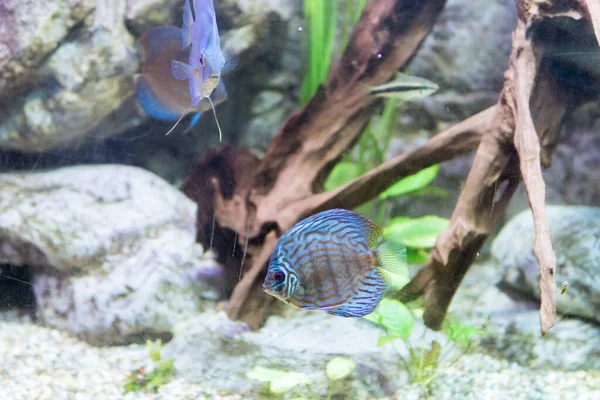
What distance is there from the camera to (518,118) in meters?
2.30

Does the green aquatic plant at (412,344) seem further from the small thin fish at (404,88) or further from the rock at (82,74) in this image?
the rock at (82,74)

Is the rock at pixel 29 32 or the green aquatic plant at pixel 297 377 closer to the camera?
the green aquatic plant at pixel 297 377

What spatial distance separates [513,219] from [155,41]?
9.99 ft

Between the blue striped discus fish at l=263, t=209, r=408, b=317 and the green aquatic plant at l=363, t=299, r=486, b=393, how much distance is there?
73 centimetres

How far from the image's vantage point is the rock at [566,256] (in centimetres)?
282

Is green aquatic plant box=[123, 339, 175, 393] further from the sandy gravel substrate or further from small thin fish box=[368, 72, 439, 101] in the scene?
small thin fish box=[368, 72, 439, 101]

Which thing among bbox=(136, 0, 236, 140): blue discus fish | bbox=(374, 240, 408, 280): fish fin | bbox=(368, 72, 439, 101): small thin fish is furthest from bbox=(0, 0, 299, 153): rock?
bbox=(374, 240, 408, 280): fish fin

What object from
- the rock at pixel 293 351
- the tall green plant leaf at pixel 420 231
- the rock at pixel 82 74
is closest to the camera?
the rock at pixel 293 351

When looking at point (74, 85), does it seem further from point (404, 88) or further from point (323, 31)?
point (404, 88)

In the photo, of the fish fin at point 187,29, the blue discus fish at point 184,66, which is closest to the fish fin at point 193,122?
the blue discus fish at point 184,66

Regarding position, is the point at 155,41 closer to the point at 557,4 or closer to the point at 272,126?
the point at 557,4

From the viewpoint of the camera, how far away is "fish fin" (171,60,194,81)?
160cm

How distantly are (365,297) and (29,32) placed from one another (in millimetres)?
2587

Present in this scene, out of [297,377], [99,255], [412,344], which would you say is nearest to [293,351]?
[297,377]
